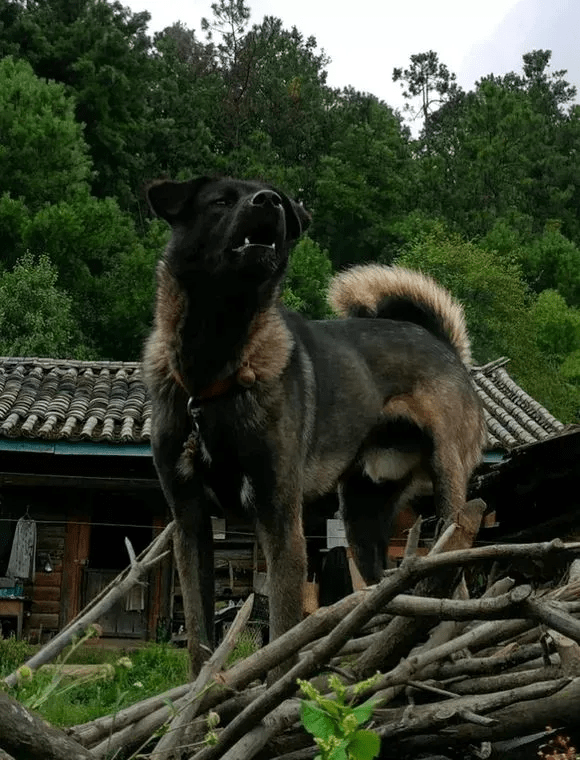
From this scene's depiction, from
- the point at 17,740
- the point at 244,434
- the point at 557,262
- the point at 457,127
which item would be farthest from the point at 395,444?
the point at 457,127

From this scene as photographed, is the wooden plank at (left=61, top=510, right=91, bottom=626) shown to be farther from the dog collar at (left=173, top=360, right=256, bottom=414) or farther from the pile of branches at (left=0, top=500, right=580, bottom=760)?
the pile of branches at (left=0, top=500, right=580, bottom=760)

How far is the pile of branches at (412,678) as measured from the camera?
10.9 ft

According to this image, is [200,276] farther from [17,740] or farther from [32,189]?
[32,189]

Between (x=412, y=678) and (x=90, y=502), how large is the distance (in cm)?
1415

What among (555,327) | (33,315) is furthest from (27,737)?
(555,327)

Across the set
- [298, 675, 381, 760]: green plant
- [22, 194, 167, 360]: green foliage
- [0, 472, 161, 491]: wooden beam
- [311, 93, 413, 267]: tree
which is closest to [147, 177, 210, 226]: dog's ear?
[298, 675, 381, 760]: green plant

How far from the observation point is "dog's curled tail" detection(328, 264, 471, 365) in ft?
22.0

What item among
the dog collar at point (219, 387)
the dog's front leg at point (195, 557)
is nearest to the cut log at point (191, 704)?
the dog's front leg at point (195, 557)

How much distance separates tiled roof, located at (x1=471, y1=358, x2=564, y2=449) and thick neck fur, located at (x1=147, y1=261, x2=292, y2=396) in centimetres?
956

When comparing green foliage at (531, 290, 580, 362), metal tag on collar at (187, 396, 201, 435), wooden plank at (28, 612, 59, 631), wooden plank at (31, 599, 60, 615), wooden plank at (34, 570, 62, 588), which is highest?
green foliage at (531, 290, 580, 362)

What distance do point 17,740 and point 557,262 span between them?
122 ft

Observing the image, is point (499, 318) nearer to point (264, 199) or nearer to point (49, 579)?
point (49, 579)

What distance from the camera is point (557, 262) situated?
38.7 meters

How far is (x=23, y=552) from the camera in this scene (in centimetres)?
1681
